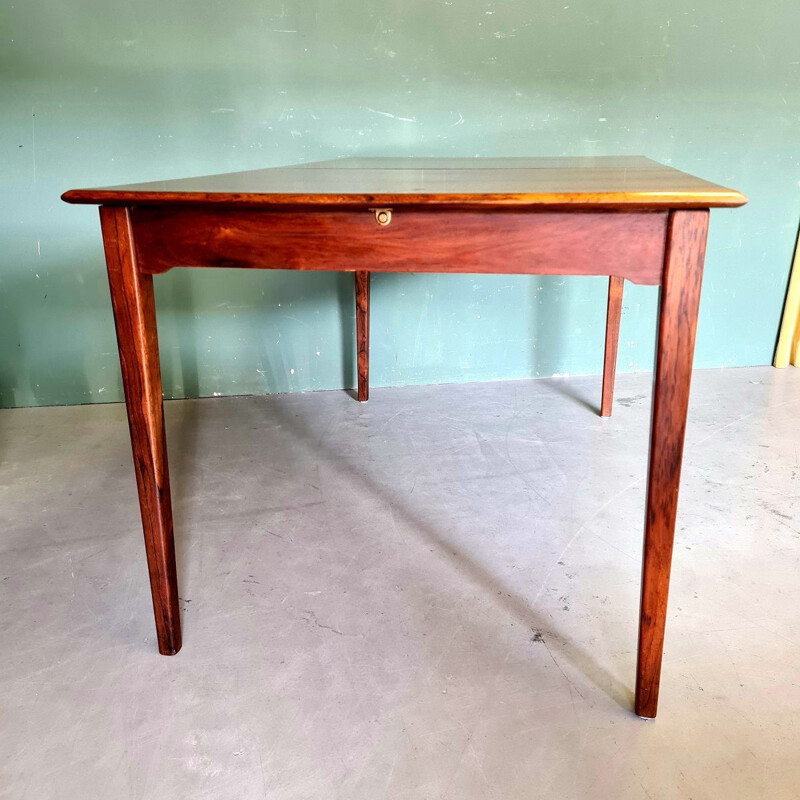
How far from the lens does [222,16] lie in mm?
2281

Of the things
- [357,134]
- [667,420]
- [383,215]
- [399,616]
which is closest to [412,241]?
[383,215]

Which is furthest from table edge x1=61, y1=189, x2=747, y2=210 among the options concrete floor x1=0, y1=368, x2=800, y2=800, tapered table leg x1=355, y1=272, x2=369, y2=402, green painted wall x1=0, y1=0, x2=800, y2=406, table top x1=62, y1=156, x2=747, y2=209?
green painted wall x1=0, y1=0, x2=800, y2=406

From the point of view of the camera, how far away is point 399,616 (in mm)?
1401

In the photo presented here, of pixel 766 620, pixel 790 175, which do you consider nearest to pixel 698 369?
pixel 790 175

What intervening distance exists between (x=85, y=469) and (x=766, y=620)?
169 centimetres

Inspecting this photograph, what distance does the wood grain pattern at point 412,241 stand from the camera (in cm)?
102

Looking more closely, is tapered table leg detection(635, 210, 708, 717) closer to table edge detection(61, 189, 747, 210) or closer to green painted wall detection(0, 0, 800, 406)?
table edge detection(61, 189, 747, 210)

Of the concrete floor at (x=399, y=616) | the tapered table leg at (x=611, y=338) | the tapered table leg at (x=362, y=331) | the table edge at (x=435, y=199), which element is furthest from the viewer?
the tapered table leg at (x=362, y=331)

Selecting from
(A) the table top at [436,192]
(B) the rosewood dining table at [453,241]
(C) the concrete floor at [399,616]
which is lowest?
(C) the concrete floor at [399,616]

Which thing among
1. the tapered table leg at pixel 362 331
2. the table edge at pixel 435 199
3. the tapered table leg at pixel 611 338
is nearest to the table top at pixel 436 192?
the table edge at pixel 435 199

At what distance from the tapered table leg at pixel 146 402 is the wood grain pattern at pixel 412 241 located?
33 mm

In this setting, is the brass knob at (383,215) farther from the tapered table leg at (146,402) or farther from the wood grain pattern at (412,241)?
the tapered table leg at (146,402)

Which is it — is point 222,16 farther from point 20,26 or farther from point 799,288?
point 799,288

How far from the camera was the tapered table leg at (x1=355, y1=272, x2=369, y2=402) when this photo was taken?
2398 mm
